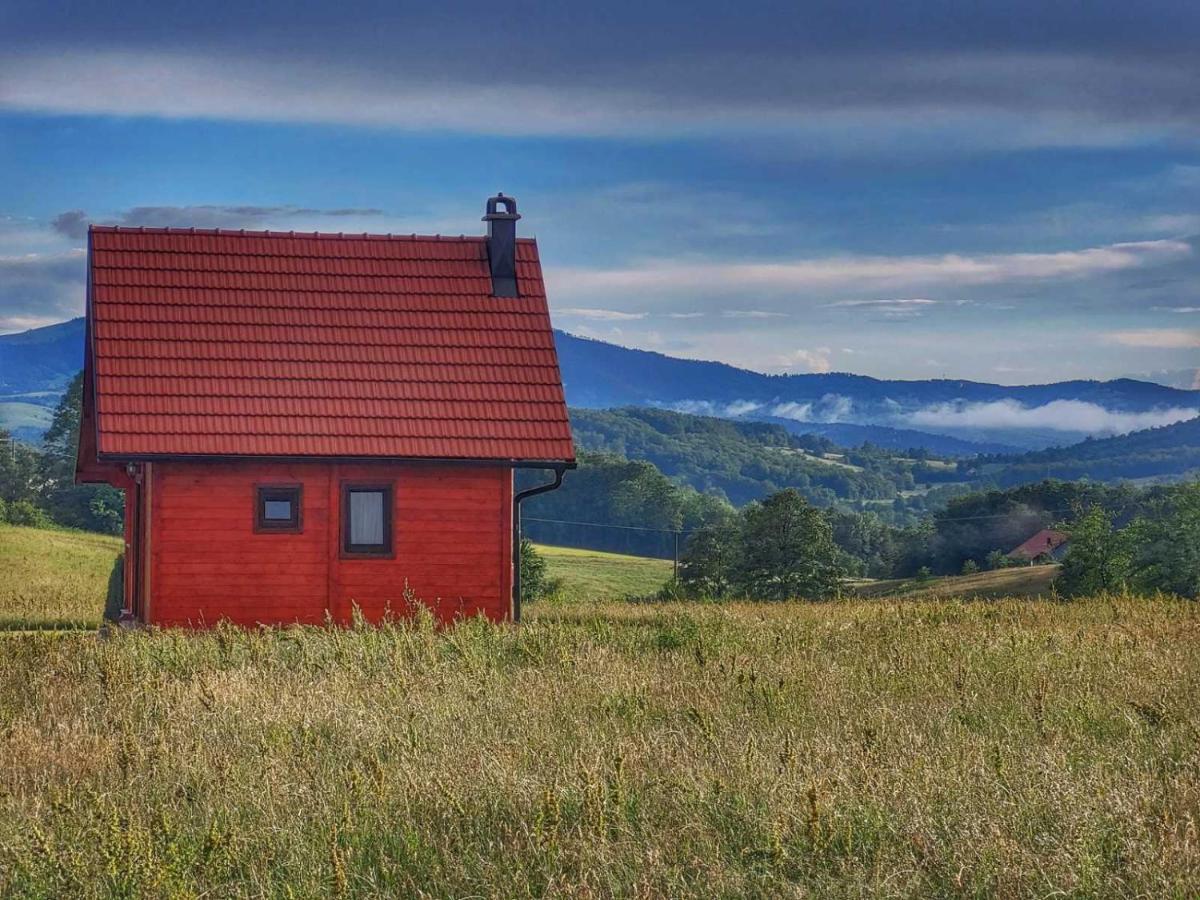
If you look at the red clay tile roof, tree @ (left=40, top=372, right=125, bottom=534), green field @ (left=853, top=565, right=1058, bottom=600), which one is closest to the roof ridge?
the red clay tile roof

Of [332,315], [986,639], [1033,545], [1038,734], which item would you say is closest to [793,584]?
[1033,545]

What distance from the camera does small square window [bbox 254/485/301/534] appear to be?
21031 mm

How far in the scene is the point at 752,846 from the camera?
721cm

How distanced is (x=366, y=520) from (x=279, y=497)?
54.4 inches

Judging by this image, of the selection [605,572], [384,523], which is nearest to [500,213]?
[384,523]

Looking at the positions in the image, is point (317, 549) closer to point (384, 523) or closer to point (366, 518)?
point (366, 518)

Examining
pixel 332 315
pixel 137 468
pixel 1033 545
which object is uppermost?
pixel 332 315

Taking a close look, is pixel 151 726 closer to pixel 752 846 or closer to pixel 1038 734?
pixel 752 846

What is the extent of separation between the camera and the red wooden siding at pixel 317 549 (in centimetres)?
2072

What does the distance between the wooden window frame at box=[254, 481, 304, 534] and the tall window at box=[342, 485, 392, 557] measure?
0.68 metres

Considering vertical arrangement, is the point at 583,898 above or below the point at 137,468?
below

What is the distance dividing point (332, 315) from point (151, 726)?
1365cm

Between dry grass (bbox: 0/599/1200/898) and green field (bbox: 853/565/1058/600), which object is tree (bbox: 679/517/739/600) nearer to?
green field (bbox: 853/565/1058/600)

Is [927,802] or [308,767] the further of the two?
[308,767]
